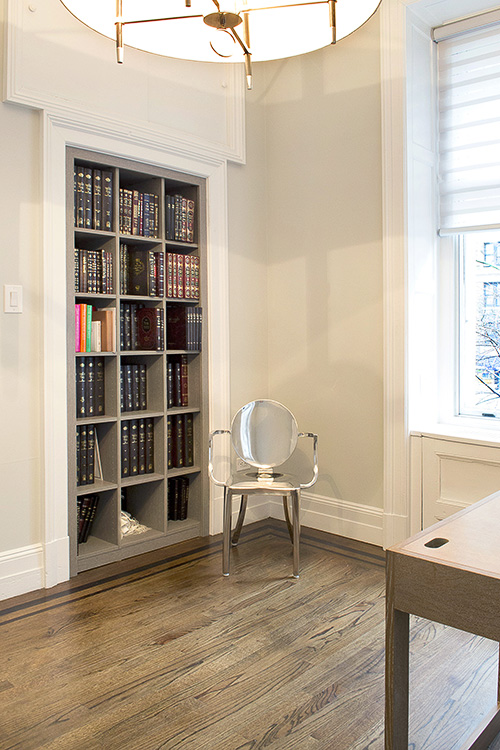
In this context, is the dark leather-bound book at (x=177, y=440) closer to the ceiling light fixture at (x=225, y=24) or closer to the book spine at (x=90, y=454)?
the book spine at (x=90, y=454)

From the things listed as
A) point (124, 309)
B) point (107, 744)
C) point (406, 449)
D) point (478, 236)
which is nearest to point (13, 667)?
point (107, 744)

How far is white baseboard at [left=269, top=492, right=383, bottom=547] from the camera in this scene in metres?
3.45

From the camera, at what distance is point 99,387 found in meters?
3.27

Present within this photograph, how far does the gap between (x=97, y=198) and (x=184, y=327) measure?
0.82 meters

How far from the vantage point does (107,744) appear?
1.78 meters

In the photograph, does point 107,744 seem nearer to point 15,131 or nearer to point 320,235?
point 15,131

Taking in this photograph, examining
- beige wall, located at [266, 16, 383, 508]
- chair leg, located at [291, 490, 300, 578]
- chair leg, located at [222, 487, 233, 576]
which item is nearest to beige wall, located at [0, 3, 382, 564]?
beige wall, located at [266, 16, 383, 508]

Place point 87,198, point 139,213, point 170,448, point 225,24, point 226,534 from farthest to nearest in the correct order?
point 170,448
point 139,213
point 87,198
point 226,534
point 225,24

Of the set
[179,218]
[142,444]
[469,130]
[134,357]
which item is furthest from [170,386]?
[469,130]

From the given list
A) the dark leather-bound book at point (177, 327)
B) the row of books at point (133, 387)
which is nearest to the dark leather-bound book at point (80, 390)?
the row of books at point (133, 387)

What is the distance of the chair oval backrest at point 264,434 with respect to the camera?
10.6 ft

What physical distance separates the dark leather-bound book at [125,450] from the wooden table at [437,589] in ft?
6.89

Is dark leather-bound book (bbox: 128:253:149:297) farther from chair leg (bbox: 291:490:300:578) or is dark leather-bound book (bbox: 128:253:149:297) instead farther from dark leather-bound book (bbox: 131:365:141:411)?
chair leg (bbox: 291:490:300:578)

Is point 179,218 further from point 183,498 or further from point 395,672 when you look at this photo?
point 395,672
